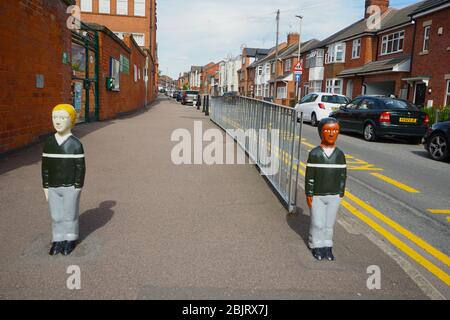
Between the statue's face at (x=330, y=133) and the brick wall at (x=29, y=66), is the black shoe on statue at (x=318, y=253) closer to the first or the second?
the statue's face at (x=330, y=133)

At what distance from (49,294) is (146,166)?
15.8 feet

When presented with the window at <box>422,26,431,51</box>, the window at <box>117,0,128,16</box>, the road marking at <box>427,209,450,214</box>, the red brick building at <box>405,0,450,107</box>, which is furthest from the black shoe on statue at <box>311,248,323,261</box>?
the window at <box>117,0,128,16</box>

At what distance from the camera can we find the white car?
18.5 meters

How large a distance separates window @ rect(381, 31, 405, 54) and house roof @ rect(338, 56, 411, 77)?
91 centimetres

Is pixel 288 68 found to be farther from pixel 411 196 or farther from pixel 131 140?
pixel 411 196

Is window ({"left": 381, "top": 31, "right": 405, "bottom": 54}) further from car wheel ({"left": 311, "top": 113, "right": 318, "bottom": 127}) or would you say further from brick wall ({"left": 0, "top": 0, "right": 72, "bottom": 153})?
brick wall ({"left": 0, "top": 0, "right": 72, "bottom": 153})

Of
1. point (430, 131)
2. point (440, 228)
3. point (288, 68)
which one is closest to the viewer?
point (440, 228)

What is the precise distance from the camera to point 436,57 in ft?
74.8

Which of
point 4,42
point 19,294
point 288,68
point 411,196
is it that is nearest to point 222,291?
point 19,294

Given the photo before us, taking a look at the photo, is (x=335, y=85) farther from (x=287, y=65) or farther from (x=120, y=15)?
(x=120, y=15)

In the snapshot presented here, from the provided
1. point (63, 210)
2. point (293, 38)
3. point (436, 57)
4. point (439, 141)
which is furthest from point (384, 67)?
point (293, 38)

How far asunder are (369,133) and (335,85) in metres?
23.8

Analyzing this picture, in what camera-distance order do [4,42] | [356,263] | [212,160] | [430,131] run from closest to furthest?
[356,263], [4,42], [212,160], [430,131]

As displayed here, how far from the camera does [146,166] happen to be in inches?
301
